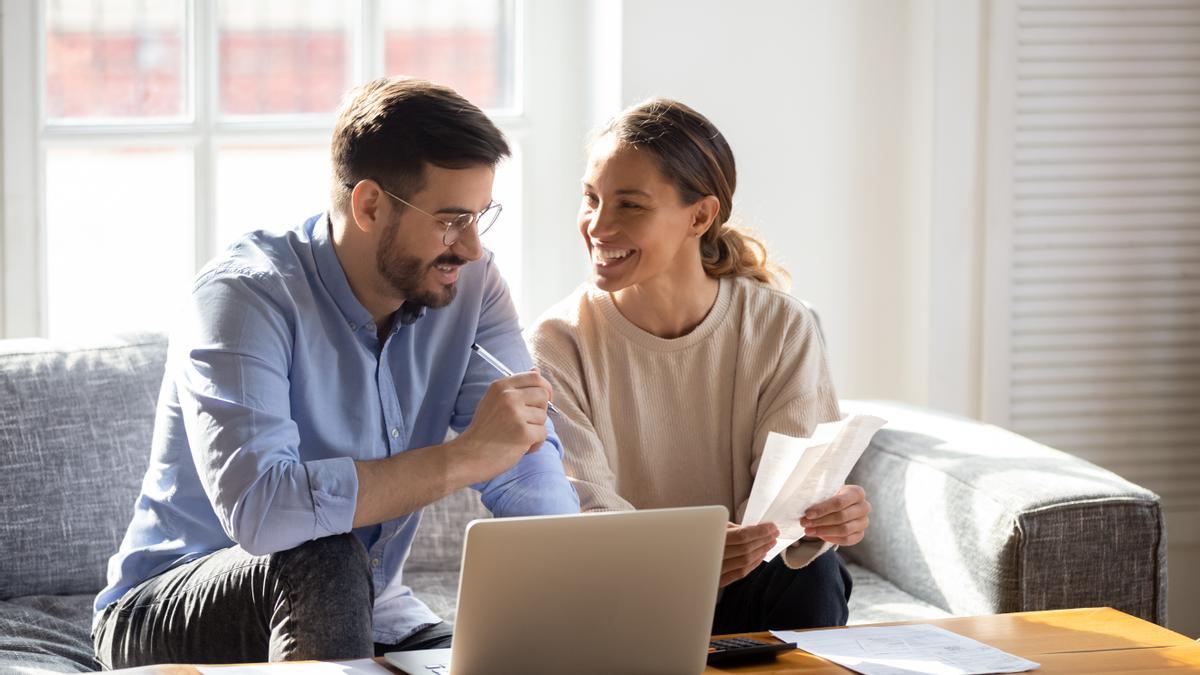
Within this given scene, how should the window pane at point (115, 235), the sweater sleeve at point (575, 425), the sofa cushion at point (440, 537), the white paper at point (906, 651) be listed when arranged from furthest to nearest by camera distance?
the window pane at point (115, 235), the sofa cushion at point (440, 537), the sweater sleeve at point (575, 425), the white paper at point (906, 651)

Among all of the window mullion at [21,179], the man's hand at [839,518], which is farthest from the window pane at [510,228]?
the man's hand at [839,518]

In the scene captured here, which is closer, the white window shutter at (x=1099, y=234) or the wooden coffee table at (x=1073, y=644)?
the wooden coffee table at (x=1073, y=644)

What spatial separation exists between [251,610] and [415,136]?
581 millimetres

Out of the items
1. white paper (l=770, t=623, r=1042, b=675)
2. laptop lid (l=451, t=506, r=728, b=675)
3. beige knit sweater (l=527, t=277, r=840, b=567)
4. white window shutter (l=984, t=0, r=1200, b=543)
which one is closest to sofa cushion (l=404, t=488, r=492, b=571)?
beige knit sweater (l=527, t=277, r=840, b=567)

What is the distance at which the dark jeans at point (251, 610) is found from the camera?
55.7 inches

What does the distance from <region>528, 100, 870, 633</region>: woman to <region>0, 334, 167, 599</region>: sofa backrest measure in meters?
0.69

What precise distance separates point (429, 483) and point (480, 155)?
41cm

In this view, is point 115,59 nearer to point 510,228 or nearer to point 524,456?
point 510,228

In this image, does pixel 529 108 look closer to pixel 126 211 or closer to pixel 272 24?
pixel 272 24

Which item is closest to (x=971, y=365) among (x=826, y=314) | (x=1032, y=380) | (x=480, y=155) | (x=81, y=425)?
(x=1032, y=380)

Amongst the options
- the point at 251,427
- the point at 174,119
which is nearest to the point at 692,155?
the point at 251,427

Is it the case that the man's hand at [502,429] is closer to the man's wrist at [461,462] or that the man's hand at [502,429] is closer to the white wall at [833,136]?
the man's wrist at [461,462]

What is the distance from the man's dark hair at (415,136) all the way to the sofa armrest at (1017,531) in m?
0.93

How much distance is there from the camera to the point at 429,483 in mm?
1529
